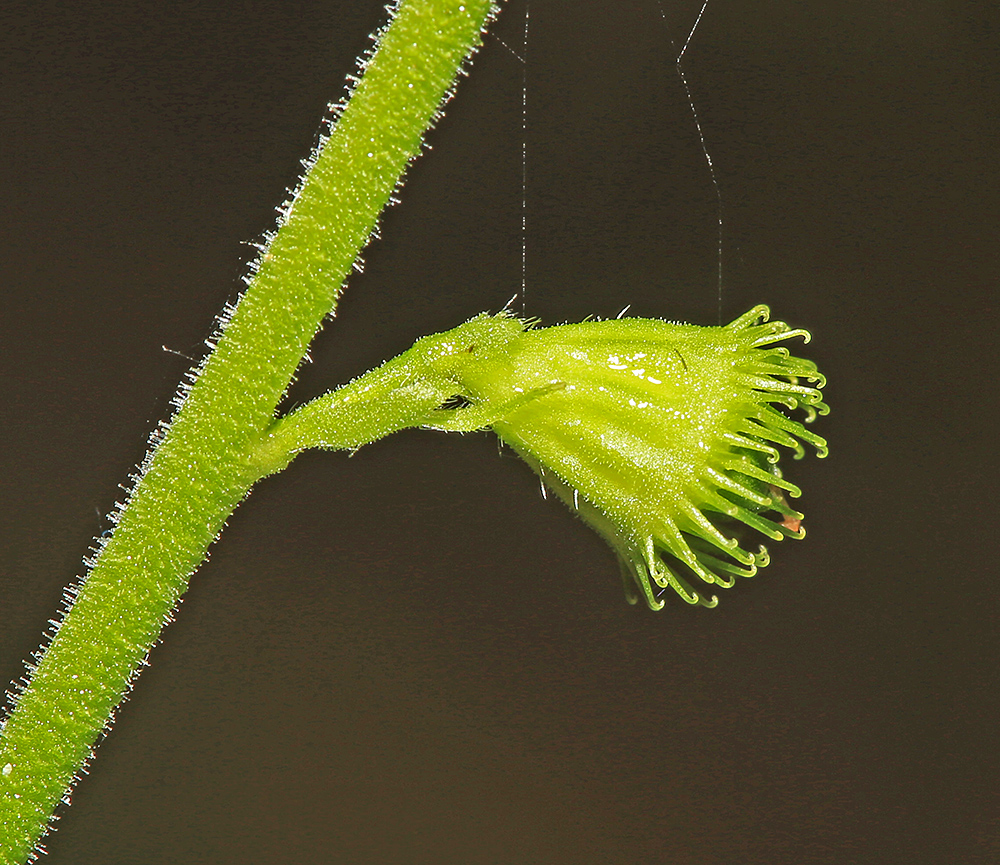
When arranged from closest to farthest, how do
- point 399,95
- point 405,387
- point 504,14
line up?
point 399,95 < point 405,387 < point 504,14

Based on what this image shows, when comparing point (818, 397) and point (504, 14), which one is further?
point (504, 14)

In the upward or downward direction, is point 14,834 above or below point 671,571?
below

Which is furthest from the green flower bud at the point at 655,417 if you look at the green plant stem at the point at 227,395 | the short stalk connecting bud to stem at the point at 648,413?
the green plant stem at the point at 227,395

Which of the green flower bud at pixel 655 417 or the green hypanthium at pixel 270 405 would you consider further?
the green flower bud at pixel 655 417

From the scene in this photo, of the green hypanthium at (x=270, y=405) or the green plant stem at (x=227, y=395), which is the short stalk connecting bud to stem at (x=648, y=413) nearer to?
the green hypanthium at (x=270, y=405)

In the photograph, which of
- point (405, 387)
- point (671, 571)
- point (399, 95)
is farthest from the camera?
point (671, 571)

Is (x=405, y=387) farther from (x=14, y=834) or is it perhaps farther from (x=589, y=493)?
(x=14, y=834)

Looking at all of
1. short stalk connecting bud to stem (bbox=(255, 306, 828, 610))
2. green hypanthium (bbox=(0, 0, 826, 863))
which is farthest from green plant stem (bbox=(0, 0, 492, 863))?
short stalk connecting bud to stem (bbox=(255, 306, 828, 610))

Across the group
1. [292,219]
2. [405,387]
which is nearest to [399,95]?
[292,219]

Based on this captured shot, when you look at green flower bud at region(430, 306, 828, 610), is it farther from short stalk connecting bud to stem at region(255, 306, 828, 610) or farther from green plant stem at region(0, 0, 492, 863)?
green plant stem at region(0, 0, 492, 863)
